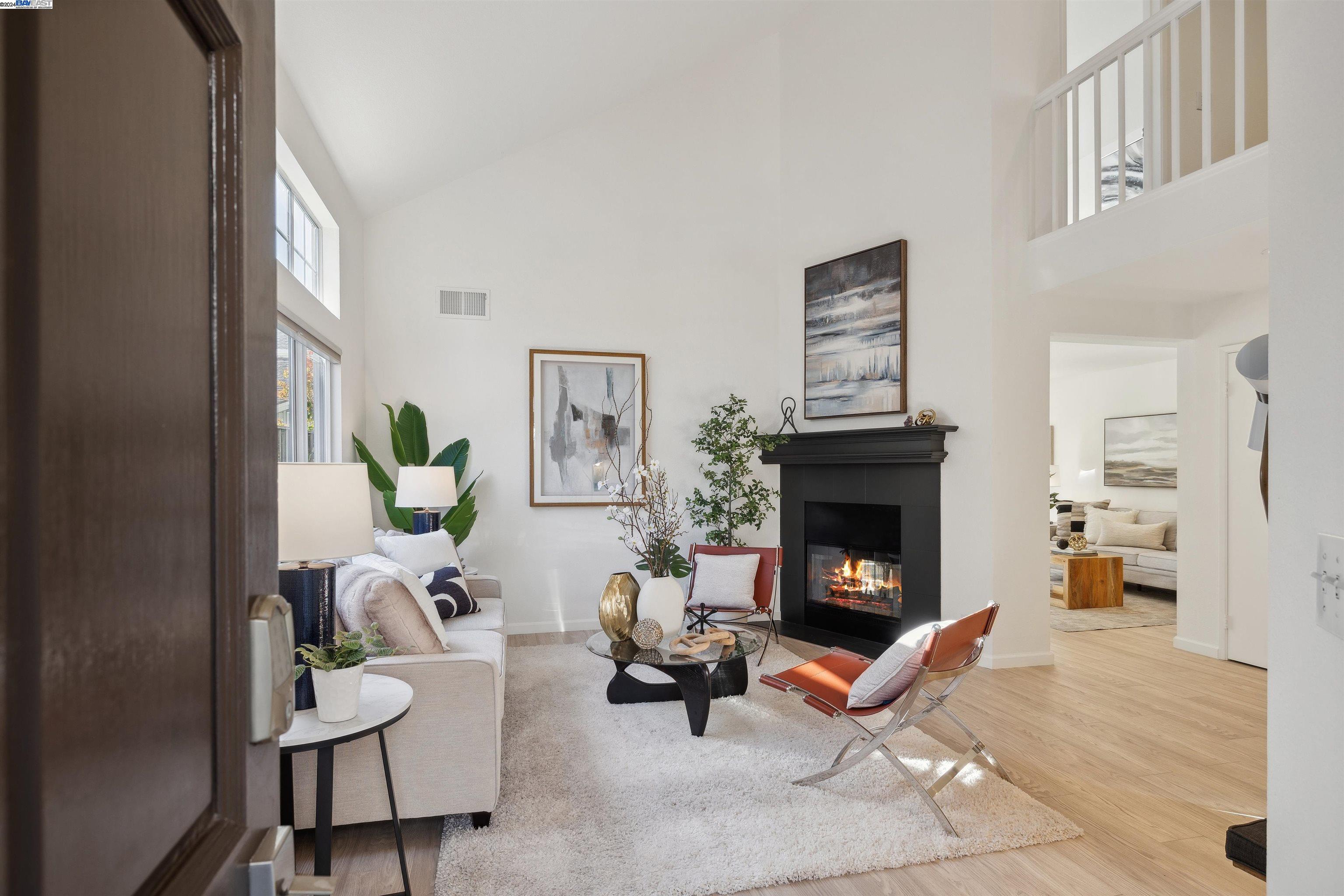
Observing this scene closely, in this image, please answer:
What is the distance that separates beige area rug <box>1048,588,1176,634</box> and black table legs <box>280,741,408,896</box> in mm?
4879

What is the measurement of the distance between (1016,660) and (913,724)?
212 centimetres

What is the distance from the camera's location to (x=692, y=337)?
6.06 metres

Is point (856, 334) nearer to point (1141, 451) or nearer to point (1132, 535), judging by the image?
point (1132, 535)

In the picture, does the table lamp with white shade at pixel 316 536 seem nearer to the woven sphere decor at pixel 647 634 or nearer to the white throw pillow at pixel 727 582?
the woven sphere decor at pixel 647 634

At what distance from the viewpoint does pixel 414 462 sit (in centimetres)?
520

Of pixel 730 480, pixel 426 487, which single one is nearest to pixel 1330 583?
pixel 426 487

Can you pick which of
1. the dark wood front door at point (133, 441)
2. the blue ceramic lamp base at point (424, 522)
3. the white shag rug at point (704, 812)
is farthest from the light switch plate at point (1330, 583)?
the blue ceramic lamp base at point (424, 522)

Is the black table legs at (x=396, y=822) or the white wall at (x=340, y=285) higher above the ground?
the white wall at (x=340, y=285)

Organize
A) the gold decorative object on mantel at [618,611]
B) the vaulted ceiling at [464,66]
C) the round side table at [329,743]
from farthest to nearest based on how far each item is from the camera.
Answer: the gold decorative object on mantel at [618,611], the vaulted ceiling at [464,66], the round side table at [329,743]

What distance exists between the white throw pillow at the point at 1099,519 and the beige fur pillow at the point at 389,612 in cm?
769

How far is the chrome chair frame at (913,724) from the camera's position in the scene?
259 centimetres

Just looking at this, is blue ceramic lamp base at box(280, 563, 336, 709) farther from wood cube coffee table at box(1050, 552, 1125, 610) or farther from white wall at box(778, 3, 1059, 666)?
wood cube coffee table at box(1050, 552, 1125, 610)

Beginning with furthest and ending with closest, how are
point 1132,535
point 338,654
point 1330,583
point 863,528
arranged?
point 1132,535
point 863,528
point 338,654
point 1330,583

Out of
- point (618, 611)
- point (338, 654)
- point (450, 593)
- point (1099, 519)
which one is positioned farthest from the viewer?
point (1099, 519)
